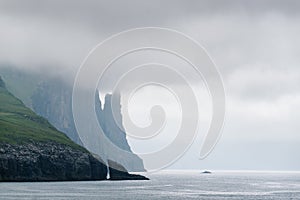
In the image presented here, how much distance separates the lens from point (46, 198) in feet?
502

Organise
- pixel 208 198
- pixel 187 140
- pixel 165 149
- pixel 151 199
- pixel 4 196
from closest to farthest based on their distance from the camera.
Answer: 1. pixel 187 140
2. pixel 165 149
3. pixel 4 196
4. pixel 151 199
5. pixel 208 198

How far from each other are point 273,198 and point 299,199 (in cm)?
836

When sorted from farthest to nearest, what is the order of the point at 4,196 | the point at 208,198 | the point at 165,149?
the point at 208,198 < the point at 4,196 < the point at 165,149

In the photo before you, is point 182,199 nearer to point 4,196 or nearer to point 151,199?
point 151,199

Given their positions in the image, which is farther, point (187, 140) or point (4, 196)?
point (4, 196)

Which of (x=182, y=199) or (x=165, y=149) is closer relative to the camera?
(x=165, y=149)

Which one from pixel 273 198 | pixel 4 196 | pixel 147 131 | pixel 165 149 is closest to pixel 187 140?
pixel 165 149

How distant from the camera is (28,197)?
15350 centimetres

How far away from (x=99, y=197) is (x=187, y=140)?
60.1m

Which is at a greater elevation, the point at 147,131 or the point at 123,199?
the point at 147,131

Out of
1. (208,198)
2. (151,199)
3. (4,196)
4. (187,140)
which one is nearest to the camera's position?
(187,140)

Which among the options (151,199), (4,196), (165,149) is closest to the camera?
(165,149)

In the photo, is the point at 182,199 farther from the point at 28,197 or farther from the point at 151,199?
the point at 28,197

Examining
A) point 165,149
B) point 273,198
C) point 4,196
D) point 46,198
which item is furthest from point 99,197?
point 273,198
